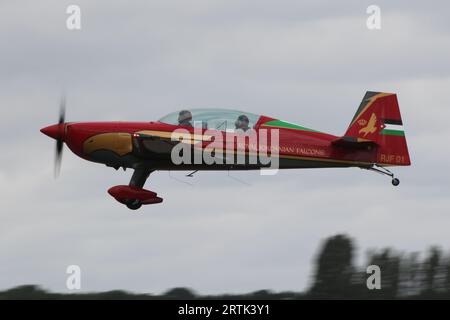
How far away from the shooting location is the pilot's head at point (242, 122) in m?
30.8

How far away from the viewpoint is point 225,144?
30609mm

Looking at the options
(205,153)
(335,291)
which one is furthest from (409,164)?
(335,291)

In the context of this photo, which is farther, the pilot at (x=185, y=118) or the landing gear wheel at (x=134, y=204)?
the landing gear wheel at (x=134, y=204)

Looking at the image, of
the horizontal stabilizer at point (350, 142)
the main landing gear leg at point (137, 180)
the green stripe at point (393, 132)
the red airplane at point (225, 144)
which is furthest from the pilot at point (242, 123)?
the green stripe at point (393, 132)

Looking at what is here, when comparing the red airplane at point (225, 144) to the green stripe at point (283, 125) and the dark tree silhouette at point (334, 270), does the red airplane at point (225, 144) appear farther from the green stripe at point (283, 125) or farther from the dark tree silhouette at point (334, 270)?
the dark tree silhouette at point (334, 270)

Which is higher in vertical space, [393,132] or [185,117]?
[185,117]

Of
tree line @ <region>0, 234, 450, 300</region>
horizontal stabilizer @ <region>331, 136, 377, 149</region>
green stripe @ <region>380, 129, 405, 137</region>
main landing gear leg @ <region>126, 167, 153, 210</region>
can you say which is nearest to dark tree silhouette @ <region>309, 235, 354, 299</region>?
tree line @ <region>0, 234, 450, 300</region>

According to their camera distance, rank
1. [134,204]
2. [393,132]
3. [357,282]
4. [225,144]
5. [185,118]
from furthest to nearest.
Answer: [357,282] → [134,204] → [393,132] → [185,118] → [225,144]

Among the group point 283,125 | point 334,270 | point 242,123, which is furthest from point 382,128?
point 334,270

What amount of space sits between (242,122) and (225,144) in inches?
26.3

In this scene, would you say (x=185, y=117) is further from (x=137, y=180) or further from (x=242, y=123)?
(x=137, y=180)

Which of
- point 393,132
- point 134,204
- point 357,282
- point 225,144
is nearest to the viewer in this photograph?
point 225,144

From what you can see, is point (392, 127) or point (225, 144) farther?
point (392, 127)
